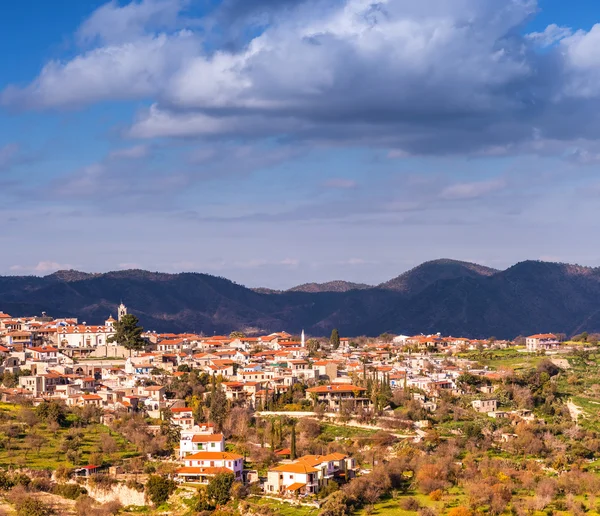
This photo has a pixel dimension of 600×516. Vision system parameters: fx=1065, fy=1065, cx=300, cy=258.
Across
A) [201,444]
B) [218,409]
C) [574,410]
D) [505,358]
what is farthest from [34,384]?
[505,358]

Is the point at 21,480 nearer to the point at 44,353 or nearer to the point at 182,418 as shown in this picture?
the point at 182,418

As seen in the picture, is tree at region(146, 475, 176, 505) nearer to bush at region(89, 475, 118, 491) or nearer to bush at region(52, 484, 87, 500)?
bush at region(89, 475, 118, 491)

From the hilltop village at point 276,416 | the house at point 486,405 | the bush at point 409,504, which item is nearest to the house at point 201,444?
the hilltop village at point 276,416

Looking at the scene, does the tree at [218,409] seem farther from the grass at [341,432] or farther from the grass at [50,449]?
the grass at [341,432]

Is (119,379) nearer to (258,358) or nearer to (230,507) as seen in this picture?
(258,358)

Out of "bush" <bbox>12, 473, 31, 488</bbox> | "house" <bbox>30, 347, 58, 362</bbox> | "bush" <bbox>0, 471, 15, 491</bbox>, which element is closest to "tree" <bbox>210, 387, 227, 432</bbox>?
"bush" <bbox>12, 473, 31, 488</bbox>

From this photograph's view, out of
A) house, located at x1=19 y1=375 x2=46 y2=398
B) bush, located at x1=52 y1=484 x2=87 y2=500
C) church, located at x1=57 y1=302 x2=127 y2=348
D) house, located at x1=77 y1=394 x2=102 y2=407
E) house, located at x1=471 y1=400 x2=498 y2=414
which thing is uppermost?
church, located at x1=57 y1=302 x2=127 y2=348

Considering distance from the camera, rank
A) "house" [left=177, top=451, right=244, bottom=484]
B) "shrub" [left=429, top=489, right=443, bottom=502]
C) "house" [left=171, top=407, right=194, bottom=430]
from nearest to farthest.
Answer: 1. "shrub" [left=429, top=489, right=443, bottom=502]
2. "house" [left=177, top=451, right=244, bottom=484]
3. "house" [left=171, top=407, right=194, bottom=430]

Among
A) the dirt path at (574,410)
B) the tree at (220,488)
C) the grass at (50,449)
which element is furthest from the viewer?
the dirt path at (574,410)
